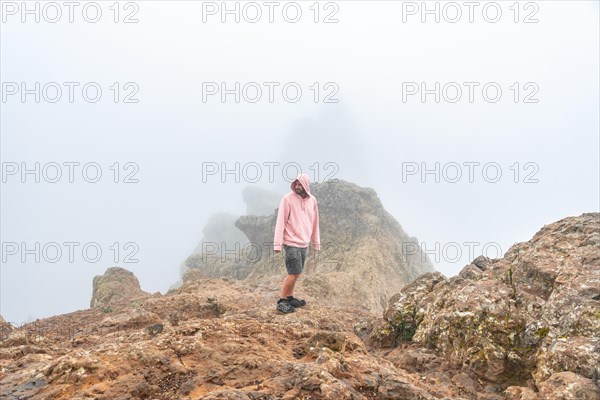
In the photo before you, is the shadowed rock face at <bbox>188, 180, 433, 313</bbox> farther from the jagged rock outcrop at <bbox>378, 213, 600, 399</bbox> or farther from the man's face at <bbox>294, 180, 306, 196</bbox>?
the jagged rock outcrop at <bbox>378, 213, 600, 399</bbox>

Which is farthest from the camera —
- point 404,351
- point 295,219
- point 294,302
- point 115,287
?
point 115,287

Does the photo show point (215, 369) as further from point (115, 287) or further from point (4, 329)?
point (115, 287)

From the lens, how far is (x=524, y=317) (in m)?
7.67

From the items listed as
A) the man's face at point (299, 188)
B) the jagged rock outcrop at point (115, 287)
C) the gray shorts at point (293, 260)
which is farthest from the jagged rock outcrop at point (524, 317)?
the jagged rock outcrop at point (115, 287)

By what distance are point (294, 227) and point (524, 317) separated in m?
6.01

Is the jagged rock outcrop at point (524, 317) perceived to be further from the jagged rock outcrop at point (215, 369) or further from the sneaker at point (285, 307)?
the sneaker at point (285, 307)

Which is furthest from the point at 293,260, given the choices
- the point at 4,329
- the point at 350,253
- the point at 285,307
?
the point at 350,253

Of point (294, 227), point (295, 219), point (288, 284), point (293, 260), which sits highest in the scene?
point (295, 219)

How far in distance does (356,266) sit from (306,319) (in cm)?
2709

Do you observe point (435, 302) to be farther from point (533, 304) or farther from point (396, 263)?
point (396, 263)

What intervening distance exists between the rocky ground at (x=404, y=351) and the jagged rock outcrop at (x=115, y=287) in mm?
17695

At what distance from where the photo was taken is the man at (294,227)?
36.0 feet

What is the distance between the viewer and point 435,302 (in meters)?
9.25

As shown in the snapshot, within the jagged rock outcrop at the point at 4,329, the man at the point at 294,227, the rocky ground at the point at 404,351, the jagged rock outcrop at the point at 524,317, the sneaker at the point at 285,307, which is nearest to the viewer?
the rocky ground at the point at 404,351
